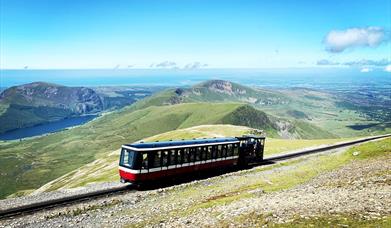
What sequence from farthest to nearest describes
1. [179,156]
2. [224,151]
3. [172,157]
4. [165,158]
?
[224,151] → [179,156] → [172,157] → [165,158]

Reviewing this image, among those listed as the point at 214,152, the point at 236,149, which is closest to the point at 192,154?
the point at 214,152

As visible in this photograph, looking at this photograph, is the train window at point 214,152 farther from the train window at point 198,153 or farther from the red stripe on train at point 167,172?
the train window at point 198,153

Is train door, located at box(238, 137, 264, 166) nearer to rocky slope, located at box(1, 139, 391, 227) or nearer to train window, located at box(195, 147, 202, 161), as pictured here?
train window, located at box(195, 147, 202, 161)

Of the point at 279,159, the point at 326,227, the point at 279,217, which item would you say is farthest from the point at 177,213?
the point at 279,159

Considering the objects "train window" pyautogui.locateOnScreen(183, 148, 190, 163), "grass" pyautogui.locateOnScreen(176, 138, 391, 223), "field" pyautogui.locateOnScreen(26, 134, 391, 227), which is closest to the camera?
"field" pyautogui.locateOnScreen(26, 134, 391, 227)

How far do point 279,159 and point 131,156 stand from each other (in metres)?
38.6

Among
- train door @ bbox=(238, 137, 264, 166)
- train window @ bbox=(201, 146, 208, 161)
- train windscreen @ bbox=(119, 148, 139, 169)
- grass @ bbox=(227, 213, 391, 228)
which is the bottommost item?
train door @ bbox=(238, 137, 264, 166)

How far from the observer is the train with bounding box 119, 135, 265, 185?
140 feet

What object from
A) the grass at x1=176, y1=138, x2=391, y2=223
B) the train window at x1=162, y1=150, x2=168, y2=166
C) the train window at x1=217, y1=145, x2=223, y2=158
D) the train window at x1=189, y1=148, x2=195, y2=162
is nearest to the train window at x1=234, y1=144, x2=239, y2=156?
the train window at x1=217, y1=145, x2=223, y2=158

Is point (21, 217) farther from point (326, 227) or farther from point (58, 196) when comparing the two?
point (326, 227)

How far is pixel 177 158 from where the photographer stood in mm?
47438

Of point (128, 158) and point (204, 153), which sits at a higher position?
point (128, 158)

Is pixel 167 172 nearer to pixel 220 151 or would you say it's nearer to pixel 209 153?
pixel 209 153

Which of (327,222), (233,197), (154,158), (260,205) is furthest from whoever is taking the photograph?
(154,158)
